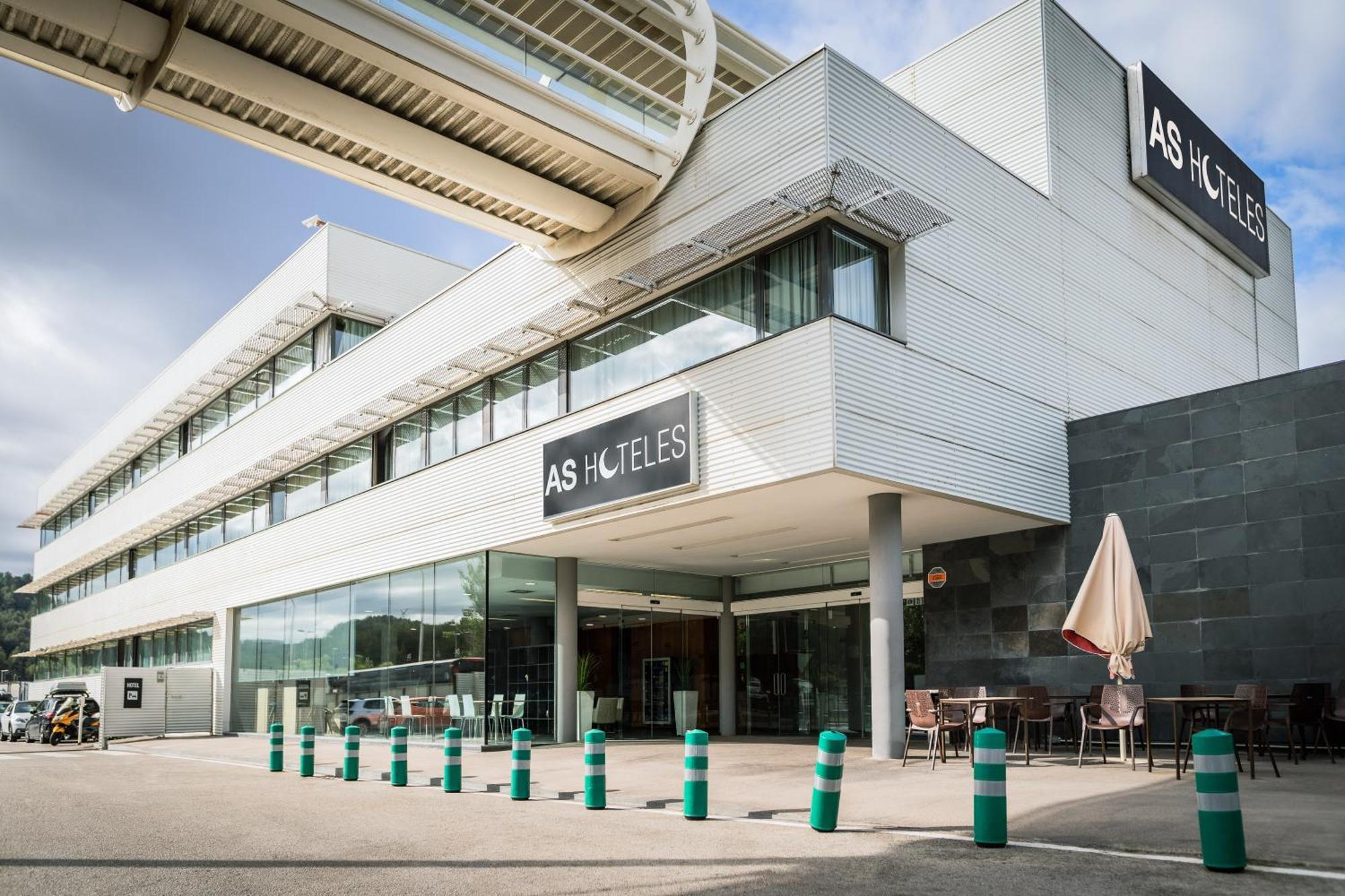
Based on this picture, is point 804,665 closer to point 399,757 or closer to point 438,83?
point 399,757

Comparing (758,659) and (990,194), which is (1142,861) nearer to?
(990,194)

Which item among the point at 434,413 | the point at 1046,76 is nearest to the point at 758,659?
the point at 434,413

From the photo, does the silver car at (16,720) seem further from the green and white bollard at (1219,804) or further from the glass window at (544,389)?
the green and white bollard at (1219,804)

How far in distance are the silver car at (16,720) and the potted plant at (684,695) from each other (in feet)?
74.2

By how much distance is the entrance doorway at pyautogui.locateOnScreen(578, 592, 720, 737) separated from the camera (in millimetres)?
23109

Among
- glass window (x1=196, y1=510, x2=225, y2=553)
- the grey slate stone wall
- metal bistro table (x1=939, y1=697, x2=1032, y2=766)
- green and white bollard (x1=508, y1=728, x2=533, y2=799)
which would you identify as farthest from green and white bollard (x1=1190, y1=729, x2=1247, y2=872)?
glass window (x1=196, y1=510, x2=225, y2=553)

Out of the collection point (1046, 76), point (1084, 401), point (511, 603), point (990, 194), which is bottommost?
point (511, 603)

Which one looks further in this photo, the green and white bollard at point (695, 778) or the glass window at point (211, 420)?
the glass window at point (211, 420)

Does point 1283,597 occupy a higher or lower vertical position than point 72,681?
higher

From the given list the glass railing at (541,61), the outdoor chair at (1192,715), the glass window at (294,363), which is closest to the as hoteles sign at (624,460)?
the glass railing at (541,61)

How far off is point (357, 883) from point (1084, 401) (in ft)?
53.2

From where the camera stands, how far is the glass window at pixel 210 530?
117ft

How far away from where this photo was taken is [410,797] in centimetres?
1255

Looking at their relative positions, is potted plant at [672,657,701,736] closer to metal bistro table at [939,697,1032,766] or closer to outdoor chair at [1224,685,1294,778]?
metal bistro table at [939,697,1032,766]
